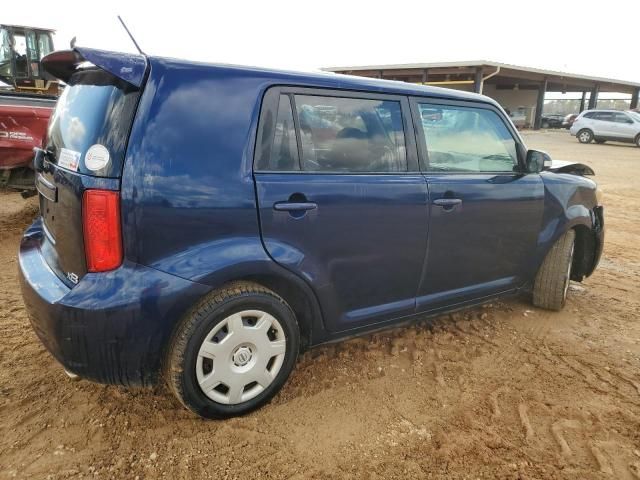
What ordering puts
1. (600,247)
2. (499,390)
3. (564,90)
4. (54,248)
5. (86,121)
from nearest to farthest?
(86,121), (54,248), (499,390), (600,247), (564,90)

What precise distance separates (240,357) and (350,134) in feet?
4.36

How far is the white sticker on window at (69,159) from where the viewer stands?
7.07 ft

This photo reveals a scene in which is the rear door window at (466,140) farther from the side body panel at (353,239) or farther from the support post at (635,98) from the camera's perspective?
the support post at (635,98)

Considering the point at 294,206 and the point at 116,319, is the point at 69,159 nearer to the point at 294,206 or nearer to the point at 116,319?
the point at 116,319

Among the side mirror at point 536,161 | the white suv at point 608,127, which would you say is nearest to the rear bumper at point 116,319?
the side mirror at point 536,161

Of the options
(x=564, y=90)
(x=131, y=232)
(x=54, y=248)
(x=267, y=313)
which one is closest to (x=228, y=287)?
(x=267, y=313)

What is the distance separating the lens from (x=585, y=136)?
24.7 meters

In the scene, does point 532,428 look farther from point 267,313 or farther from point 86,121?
point 86,121

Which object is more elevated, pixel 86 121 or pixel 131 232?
pixel 86 121

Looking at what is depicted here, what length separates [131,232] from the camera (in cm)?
205

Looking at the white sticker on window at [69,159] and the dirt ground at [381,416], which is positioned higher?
the white sticker on window at [69,159]

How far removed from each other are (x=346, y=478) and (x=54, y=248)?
5.93 ft

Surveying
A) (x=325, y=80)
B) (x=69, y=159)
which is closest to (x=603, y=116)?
(x=325, y=80)

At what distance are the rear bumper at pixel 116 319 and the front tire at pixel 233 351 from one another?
4.0 inches
